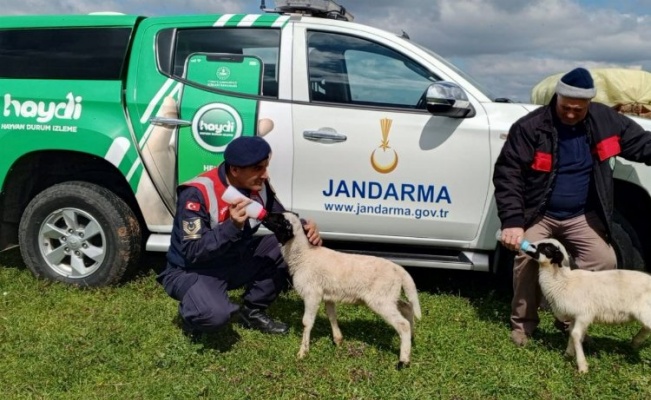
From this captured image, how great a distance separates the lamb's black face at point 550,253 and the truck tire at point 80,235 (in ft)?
9.12

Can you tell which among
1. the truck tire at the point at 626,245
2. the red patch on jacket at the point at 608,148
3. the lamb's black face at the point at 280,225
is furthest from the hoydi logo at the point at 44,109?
the truck tire at the point at 626,245

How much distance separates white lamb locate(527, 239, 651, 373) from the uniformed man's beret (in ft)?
5.24

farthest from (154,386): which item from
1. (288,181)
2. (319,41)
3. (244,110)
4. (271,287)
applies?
(319,41)

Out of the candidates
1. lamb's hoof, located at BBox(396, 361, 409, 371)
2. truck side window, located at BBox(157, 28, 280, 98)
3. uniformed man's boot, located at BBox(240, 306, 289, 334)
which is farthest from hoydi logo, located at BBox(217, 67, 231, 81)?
lamb's hoof, located at BBox(396, 361, 409, 371)

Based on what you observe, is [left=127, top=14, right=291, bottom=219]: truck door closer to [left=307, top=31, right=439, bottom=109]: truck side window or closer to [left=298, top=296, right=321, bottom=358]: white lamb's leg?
[left=307, top=31, right=439, bottom=109]: truck side window

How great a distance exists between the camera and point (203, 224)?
127 inches

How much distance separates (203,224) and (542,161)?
2012mm

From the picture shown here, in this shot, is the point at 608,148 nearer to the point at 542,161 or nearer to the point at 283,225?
the point at 542,161

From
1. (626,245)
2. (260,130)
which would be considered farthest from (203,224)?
(626,245)

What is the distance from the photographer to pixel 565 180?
3.46m

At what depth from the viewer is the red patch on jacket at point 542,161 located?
3402 mm

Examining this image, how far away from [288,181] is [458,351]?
5.13 feet

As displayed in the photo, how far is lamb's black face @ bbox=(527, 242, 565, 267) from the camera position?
3.17 meters

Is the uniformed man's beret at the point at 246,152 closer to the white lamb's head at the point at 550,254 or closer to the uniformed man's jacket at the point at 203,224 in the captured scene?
the uniformed man's jacket at the point at 203,224
